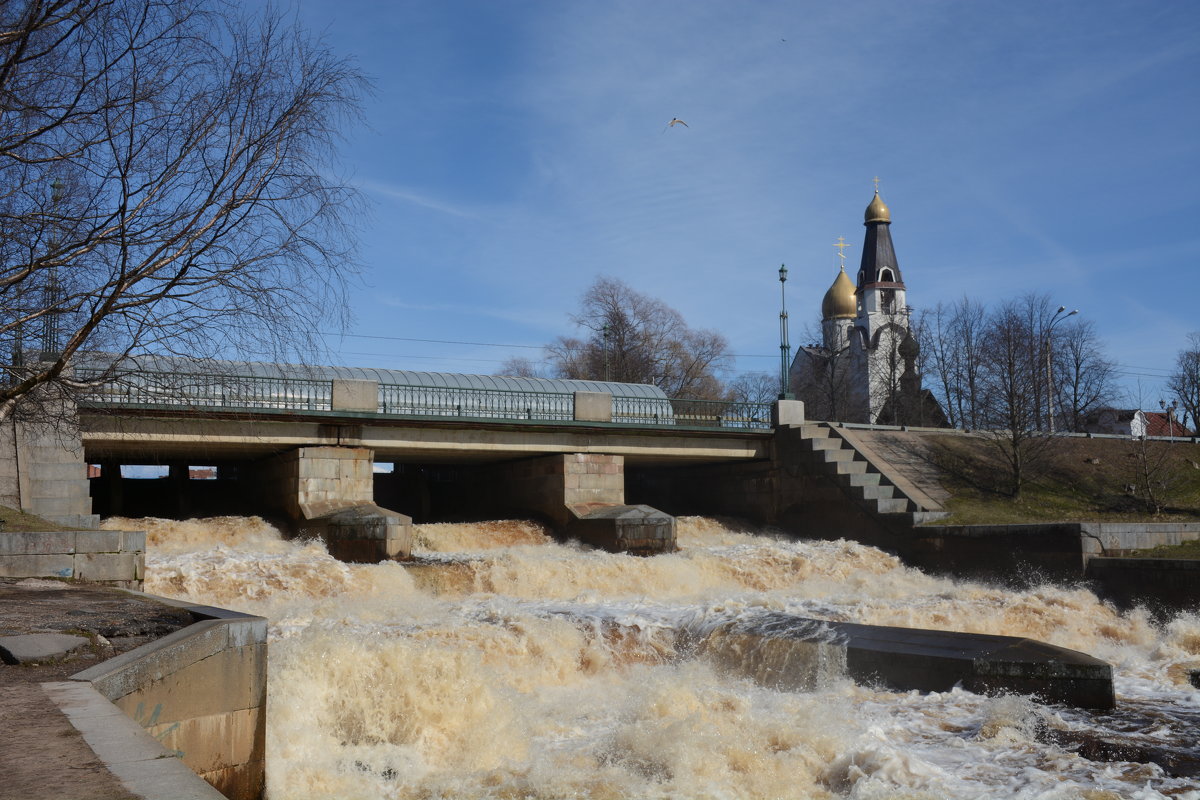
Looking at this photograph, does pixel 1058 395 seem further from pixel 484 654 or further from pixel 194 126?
pixel 194 126

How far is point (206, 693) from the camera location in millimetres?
6617

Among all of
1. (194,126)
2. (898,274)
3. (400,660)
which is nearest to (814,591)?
(400,660)

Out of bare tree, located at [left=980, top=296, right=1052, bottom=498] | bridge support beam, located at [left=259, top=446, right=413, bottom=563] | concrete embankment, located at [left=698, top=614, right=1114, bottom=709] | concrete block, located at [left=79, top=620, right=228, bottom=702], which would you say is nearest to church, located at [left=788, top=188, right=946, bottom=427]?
bare tree, located at [left=980, top=296, right=1052, bottom=498]

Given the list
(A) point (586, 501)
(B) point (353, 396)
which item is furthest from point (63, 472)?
(A) point (586, 501)

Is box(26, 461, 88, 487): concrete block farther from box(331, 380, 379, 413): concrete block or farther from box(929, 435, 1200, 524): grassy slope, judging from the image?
box(929, 435, 1200, 524): grassy slope

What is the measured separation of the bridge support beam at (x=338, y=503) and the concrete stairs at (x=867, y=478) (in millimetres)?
11169

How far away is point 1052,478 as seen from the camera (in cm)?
2684

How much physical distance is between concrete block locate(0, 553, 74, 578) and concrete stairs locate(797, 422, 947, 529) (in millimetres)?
17348

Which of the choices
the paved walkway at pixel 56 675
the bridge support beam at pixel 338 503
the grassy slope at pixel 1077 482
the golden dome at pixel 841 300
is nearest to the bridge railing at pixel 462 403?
the bridge support beam at pixel 338 503

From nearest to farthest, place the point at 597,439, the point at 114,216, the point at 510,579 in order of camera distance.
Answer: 1. the point at 114,216
2. the point at 510,579
3. the point at 597,439

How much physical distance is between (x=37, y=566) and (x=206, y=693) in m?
7.73

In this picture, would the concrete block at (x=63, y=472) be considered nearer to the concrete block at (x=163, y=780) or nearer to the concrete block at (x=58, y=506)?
the concrete block at (x=58, y=506)

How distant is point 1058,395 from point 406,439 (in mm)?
36706

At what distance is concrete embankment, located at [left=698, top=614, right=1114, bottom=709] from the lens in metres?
10.2
